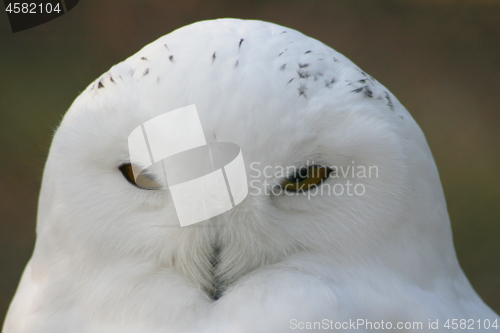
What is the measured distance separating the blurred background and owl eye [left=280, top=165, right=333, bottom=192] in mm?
2195

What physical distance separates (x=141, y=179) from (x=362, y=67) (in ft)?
7.64

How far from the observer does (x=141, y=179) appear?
1.00 m

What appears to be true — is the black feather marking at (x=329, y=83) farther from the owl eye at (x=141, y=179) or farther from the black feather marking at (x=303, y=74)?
the owl eye at (x=141, y=179)

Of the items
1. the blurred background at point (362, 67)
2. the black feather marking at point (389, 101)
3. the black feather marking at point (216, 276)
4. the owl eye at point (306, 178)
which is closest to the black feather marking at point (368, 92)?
the black feather marking at point (389, 101)

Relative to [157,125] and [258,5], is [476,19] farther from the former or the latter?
[157,125]

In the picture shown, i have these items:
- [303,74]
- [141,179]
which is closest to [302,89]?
[303,74]

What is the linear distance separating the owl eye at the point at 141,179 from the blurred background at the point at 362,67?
2.06 metres

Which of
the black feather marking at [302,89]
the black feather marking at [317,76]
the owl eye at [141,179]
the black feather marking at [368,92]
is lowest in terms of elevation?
the owl eye at [141,179]

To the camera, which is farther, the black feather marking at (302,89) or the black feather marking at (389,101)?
the black feather marking at (389,101)

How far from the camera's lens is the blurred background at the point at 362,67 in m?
2.98

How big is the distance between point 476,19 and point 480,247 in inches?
49.0

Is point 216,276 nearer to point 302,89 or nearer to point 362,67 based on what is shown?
point 302,89

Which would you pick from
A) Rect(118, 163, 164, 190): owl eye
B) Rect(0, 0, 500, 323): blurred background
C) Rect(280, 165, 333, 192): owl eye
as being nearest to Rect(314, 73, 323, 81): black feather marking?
Rect(280, 165, 333, 192): owl eye

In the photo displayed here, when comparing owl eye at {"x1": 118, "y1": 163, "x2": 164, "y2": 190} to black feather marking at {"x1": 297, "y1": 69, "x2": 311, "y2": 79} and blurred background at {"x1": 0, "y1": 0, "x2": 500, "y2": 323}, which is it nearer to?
black feather marking at {"x1": 297, "y1": 69, "x2": 311, "y2": 79}
